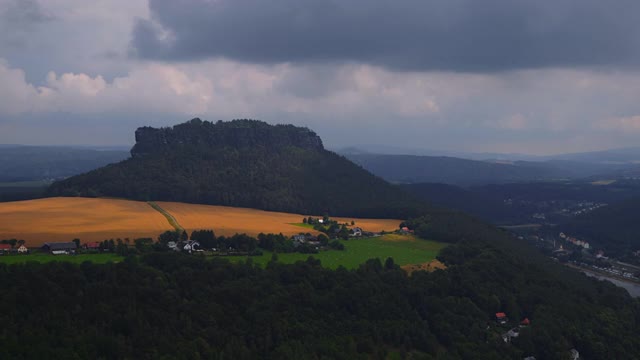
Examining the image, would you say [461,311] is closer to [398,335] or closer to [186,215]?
[398,335]

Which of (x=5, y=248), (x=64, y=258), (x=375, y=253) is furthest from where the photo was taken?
(x=375, y=253)

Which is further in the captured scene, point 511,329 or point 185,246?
point 185,246

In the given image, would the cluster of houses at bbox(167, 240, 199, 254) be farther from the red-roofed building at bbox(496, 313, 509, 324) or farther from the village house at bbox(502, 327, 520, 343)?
the village house at bbox(502, 327, 520, 343)

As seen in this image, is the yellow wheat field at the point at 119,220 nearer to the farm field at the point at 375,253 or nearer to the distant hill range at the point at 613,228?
the farm field at the point at 375,253

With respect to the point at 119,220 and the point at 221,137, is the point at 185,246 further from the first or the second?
the point at 221,137

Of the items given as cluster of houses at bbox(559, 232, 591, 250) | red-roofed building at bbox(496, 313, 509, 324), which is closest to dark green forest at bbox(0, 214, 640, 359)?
red-roofed building at bbox(496, 313, 509, 324)

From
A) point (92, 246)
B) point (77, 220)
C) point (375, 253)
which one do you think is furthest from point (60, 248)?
point (375, 253)
